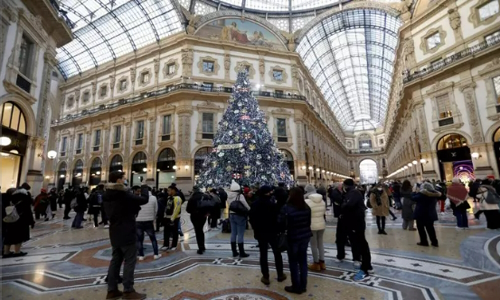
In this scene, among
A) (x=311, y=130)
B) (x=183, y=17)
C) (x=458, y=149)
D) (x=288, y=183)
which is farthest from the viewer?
(x=311, y=130)

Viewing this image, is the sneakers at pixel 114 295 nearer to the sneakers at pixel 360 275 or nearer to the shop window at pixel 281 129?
the sneakers at pixel 360 275

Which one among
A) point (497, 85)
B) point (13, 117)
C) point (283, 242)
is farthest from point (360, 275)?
point (497, 85)

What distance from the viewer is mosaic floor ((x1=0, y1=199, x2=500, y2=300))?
3.35 m

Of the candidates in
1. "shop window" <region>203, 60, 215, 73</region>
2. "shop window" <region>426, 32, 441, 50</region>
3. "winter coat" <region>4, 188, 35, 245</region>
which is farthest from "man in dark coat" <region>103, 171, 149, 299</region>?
"shop window" <region>426, 32, 441, 50</region>

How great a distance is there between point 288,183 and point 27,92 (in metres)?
13.6

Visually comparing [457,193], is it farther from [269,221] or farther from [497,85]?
[497,85]

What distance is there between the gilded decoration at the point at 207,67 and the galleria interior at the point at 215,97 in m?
0.11

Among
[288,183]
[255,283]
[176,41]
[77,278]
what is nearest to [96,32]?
[176,41]

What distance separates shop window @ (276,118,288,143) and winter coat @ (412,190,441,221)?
19324 millimetres

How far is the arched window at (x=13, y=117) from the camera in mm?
9703

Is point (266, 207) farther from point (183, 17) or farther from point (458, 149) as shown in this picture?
point (183, 17)

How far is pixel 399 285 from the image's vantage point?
354 centimetres

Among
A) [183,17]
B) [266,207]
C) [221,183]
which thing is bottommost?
[266,207]

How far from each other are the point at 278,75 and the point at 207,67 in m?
7.71
